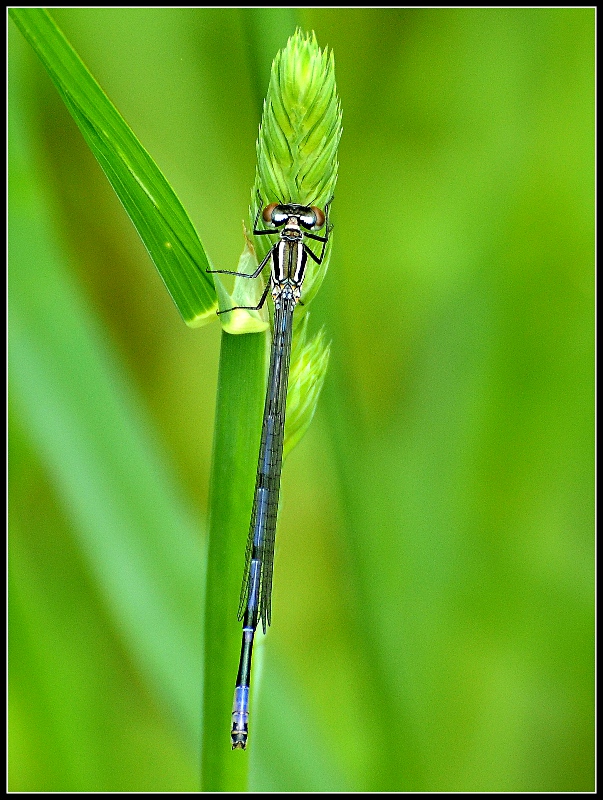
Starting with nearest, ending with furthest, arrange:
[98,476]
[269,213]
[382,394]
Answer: [269,213]
[98,476]
[382,394]

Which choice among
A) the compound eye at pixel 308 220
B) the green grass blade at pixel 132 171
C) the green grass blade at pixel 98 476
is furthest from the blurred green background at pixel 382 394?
the green grass blade at pixel 132 171

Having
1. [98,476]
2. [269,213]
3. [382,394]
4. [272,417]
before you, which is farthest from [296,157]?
[382,394]

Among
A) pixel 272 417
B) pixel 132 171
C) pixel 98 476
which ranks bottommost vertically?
pixel 98 476

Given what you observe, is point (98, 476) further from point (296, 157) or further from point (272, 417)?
point (296, 157)

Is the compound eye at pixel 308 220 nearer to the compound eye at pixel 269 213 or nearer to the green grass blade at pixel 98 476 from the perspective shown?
the compound eye at pixel 269 213

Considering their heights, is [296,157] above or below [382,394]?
above

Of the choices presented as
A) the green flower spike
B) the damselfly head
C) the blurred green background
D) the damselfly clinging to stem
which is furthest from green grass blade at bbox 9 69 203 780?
the damselfly head

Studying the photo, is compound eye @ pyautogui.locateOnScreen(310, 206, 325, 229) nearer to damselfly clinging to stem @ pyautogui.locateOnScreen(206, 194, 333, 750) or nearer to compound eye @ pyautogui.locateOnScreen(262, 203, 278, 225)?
damselfly clinging to stem @ pyautogui.locateOnScreen(206, 194, 333, 750)
